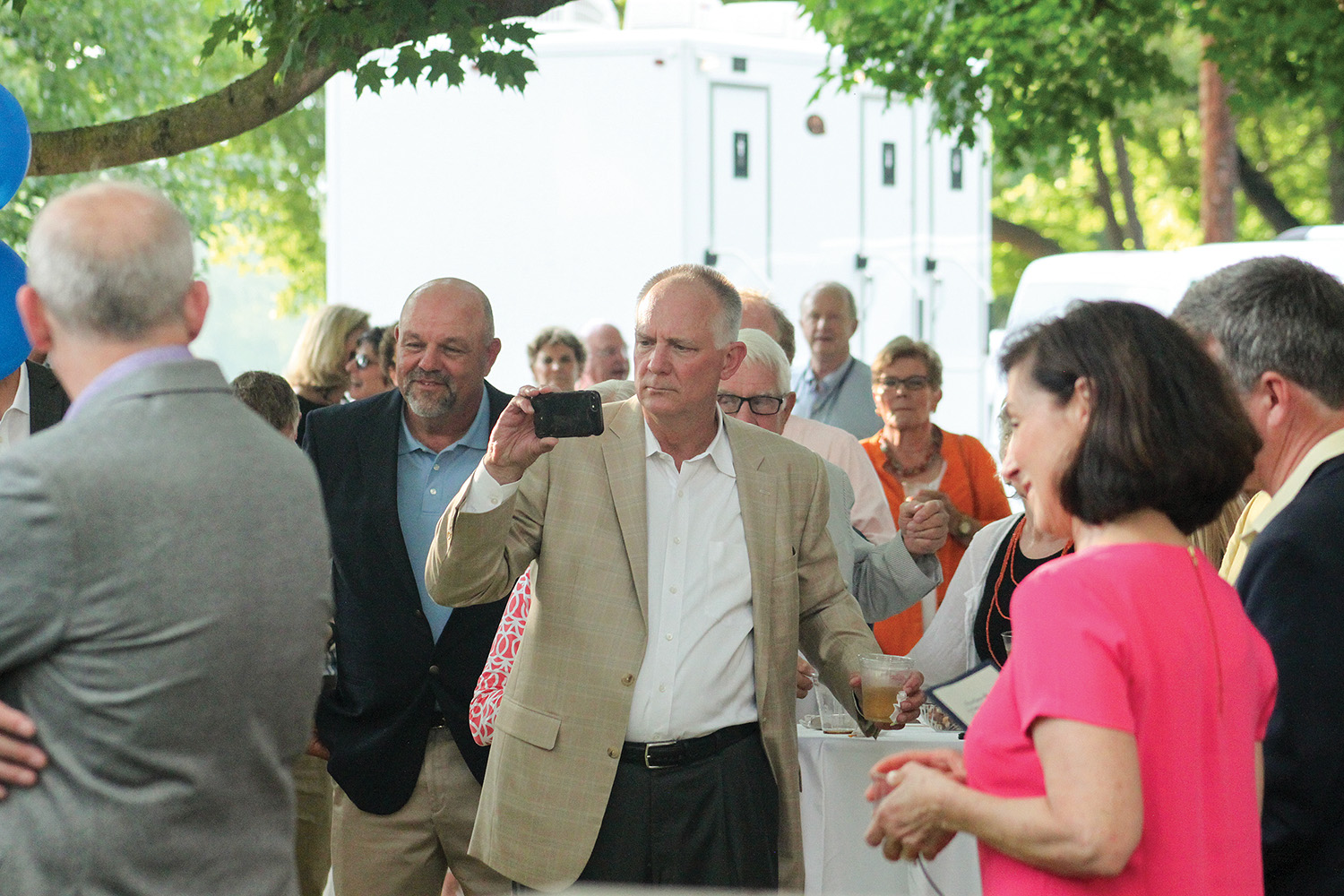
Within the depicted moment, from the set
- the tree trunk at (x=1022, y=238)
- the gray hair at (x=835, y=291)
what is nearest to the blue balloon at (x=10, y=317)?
the gray hair at (x=835, y=291)

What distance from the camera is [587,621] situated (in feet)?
10.9

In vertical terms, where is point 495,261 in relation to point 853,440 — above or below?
above

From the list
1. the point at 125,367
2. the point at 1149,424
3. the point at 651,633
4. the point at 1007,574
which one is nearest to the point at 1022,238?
the point at 1007,574

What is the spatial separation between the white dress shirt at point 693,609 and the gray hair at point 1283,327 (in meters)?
1.28

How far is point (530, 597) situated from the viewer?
3605 millimetres

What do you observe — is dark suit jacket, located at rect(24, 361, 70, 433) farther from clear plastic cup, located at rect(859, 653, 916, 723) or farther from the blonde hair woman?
the blonde hair woman

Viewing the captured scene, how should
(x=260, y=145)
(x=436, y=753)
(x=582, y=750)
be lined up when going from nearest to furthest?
(x=582, y=750)
(x=436, y=753)
(x=260, y=145)

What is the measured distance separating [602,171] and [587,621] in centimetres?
617

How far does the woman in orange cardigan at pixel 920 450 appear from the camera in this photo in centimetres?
628

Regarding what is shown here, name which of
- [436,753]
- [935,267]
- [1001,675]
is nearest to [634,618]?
[436,753]

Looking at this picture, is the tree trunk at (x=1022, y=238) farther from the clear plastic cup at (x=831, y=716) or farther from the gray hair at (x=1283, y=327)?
the gray hair at (x=1283, y=327)

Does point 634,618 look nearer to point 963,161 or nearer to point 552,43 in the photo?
point 552,43

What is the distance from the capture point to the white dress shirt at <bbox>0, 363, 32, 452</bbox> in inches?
158

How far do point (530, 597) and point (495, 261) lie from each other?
5.97 metres
